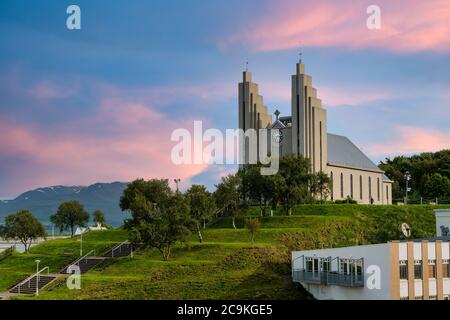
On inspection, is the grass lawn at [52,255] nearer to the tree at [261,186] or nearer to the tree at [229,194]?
the tree at [229,194]

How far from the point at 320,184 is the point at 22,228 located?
3152cm

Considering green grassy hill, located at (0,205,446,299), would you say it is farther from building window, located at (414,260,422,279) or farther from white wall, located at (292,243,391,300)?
building window, located at (414,260,422,279)

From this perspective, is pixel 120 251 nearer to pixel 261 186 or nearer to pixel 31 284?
pixel 31 284

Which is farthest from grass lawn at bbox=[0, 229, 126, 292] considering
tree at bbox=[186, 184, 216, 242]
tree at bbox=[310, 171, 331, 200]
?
tree at bbox=[310, 171, 331, 200]

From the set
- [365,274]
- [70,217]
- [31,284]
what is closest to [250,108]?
[70,217]

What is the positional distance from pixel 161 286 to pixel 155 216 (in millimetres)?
9017

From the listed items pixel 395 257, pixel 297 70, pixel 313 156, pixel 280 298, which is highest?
pixel 297 70

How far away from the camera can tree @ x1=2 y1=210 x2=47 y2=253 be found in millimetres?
67938

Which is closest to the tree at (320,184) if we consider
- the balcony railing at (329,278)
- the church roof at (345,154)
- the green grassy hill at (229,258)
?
the green grassy hill at (229,258)

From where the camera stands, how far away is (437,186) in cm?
9519

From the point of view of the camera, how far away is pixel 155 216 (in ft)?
181

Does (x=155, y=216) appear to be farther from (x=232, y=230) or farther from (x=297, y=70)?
(x=297, y=70)

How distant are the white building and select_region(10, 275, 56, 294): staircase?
71.0 ft
